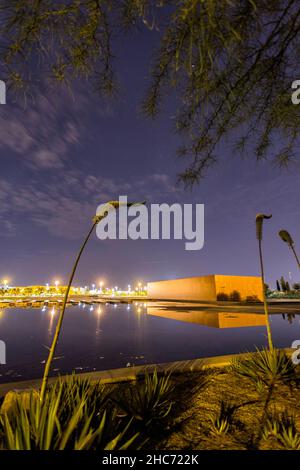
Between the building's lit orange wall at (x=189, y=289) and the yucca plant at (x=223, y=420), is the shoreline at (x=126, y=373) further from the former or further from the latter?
the building's lit orange wall at (x=189, y=289)

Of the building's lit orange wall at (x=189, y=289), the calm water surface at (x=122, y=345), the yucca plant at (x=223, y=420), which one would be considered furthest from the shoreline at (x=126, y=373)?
the building's lit orange wall at (x=189, y=289)

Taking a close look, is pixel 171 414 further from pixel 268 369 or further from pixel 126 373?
pixel 268 369

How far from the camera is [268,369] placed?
436 centimetres

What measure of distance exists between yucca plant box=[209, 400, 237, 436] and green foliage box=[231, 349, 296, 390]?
1.01 m

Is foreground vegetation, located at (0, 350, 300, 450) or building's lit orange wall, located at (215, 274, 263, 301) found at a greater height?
building's lit orange wall, located at (215, 274, 263, 301)

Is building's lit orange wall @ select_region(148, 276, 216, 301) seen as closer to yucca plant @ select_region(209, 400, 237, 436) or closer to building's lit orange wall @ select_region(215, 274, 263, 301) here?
building's lit orange wall @ select_region(215, 274, 263, 301)

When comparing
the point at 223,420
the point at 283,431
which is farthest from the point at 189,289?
the point at 283,431

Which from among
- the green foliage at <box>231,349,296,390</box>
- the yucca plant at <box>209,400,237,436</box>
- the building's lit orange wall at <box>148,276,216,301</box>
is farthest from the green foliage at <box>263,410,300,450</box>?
the building's lit orange wall at <box>148,276,216,301</box>

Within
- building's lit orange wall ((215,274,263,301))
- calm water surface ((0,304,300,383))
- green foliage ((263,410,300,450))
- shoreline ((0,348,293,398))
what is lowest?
calm water surface ((0,304,300,383))

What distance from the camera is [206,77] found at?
3699 mm

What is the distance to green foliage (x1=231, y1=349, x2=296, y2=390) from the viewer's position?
4.21 meters

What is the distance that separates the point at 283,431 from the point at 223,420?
0.63m

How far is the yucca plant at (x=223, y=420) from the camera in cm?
279

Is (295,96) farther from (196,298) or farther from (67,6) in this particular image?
(196,298)
